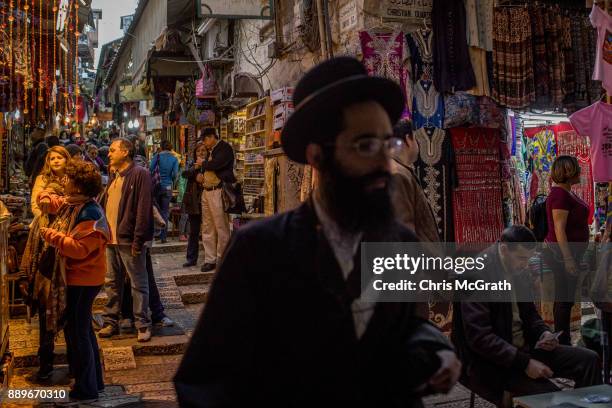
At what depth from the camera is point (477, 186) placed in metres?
7.28

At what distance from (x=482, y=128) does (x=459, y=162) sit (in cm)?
49

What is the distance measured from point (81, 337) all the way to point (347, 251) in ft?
13.2

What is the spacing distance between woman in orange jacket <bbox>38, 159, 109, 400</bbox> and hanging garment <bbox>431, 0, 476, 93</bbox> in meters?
3.82

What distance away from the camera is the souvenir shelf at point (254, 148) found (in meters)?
11.6

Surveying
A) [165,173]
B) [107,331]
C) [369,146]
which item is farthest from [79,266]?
[165,173]

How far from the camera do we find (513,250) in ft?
14.2

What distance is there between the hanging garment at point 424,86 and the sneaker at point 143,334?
3581mm

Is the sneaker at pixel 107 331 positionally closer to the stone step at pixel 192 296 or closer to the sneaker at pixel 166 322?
the sneaker at pixel 166 322

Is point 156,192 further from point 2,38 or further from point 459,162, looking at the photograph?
point 459,162

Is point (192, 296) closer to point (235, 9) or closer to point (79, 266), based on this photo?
point (79, 266)

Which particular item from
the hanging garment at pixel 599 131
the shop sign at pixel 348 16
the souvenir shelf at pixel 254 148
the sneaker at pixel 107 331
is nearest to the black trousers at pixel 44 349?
the sneaker at pixel 107 331

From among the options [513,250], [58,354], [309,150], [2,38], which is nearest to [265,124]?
[2,38]

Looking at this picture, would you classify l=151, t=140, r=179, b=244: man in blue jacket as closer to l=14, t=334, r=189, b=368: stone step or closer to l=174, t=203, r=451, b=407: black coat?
l=14, t=334, r=189, b=368: stone step

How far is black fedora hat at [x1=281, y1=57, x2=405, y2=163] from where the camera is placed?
Result: 1.61 metres
